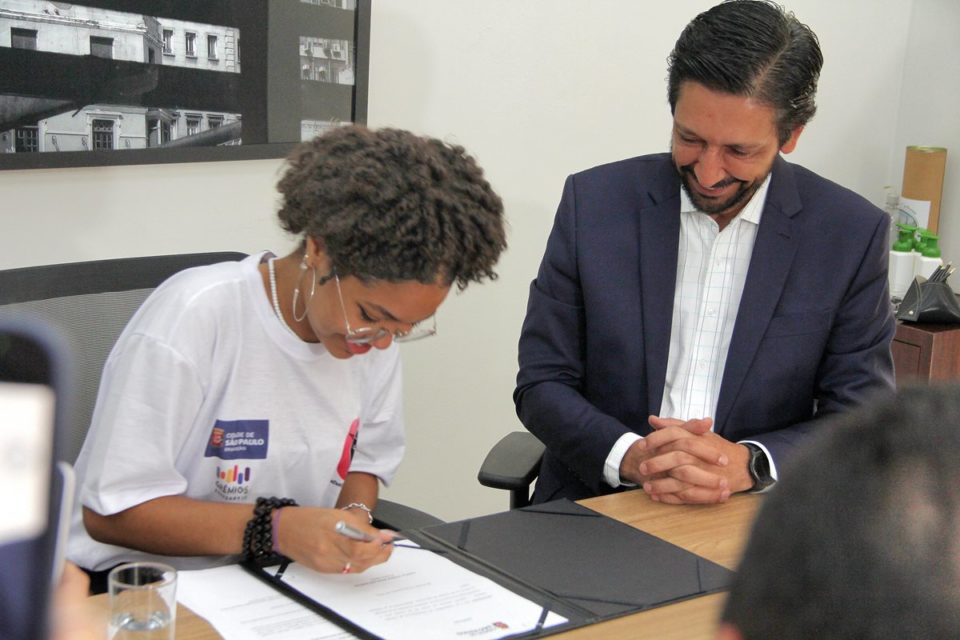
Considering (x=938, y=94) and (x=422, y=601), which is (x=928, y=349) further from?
(x=422, y=601)

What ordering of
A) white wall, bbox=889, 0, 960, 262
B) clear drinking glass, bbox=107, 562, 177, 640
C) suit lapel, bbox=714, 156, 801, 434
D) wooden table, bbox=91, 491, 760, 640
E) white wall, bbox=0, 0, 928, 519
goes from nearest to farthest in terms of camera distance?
clear drinking glass, bbox=107, 562, 177, 640 < wooden table, bbox=91, 491, 760, 640 < suit lapel, bbox=714, 156, 801, 434 < white wall, bbox=0, 0, 928, 519 < white wall, bbox=889, 0, 960, 262

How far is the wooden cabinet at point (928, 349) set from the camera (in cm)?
309

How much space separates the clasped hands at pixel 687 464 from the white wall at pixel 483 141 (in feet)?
2.82

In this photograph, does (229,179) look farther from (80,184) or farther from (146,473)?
(146,473)

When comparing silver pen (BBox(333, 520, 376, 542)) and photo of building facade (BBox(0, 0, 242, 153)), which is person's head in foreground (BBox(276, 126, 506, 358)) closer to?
silver pen (BBox(333, 520, 376, 542))

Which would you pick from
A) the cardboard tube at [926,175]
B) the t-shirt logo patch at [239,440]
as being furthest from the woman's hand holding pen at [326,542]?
the cardboard tube at [926,175]

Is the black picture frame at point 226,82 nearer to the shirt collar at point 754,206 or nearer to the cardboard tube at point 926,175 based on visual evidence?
the shirt collar at point 754,206

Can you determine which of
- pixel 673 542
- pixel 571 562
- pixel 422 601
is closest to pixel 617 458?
pixel 673 542

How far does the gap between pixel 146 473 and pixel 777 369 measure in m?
1.15

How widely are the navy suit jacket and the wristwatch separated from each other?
106 millimetres

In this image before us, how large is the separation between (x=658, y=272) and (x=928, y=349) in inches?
53.7

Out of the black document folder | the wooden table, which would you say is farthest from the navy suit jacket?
the black document folder

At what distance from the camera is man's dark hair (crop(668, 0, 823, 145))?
6.45ft

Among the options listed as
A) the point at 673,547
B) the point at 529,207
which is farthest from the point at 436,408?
the point at 673,547
